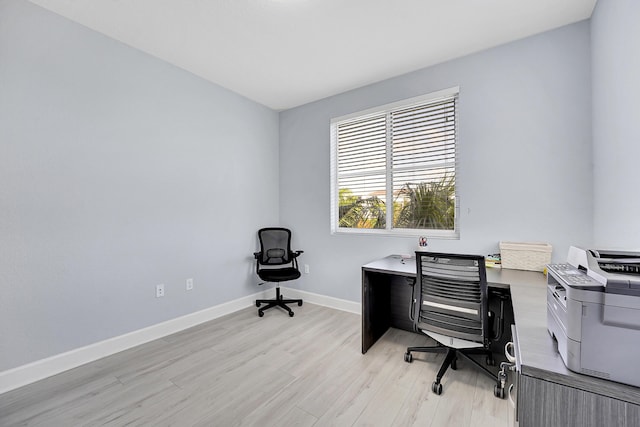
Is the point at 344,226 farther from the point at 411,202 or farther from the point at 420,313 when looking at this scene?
the point at 420,313

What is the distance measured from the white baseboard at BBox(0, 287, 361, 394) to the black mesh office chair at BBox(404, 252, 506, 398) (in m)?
1.41

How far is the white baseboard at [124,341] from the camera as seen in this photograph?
1.94 metres

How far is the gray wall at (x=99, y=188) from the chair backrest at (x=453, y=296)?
240 centimetres

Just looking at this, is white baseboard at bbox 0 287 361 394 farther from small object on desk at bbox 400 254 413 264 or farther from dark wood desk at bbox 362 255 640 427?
dark wood desk at bbox 362 255 640 427

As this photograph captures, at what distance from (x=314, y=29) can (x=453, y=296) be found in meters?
2.44

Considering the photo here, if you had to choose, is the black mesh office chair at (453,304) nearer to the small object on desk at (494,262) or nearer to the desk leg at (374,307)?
the desk leg at (374,307)

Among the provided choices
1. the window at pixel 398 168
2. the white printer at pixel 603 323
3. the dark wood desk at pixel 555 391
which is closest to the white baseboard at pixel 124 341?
the window at pixel 398 168

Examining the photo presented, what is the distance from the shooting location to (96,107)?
7.61ft

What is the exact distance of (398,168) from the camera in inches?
124

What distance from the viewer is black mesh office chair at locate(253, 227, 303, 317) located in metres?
3.39

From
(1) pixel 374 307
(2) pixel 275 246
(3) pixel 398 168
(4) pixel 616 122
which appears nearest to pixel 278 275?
(2) pixel 275 246

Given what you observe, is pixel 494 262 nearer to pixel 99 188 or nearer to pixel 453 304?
pixel 453 304

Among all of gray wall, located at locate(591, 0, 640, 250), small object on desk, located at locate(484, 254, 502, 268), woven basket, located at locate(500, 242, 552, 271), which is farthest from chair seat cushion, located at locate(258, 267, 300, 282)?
gray wall, located at locate(591, 0, 640, 250)

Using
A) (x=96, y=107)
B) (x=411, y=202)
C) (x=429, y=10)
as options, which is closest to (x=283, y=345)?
(x=411, y=202)
